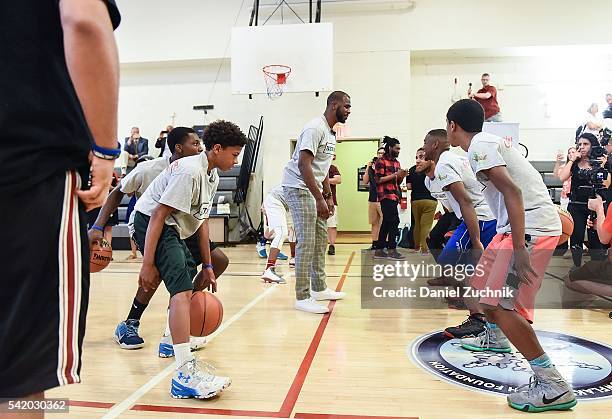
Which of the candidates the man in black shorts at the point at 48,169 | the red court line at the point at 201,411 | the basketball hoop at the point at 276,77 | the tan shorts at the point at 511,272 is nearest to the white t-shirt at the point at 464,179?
the tan shorts at the point at 511,272

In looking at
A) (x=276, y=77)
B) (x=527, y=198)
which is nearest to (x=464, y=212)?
(x=527, y=198)

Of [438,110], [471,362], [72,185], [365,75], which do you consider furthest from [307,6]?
[72,185]

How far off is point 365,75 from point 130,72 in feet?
20.7

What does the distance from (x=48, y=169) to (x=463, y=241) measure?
3.56 m

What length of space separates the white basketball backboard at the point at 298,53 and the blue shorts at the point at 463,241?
6122 mm

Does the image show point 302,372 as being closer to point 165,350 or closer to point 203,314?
point 203,314

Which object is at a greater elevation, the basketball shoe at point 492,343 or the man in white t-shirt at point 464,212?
the man in white t-shirt at point 464,212

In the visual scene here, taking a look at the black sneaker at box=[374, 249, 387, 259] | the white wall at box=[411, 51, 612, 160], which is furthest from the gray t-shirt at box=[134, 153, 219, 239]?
the white wall at box=[411, 51, 612, 160]

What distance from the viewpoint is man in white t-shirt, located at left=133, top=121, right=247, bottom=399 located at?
2.49 m

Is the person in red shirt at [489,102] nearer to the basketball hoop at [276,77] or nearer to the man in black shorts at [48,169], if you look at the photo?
the basketball hoop at [276,77]

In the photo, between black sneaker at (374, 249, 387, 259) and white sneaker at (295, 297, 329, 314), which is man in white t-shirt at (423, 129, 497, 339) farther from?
black sneaker at (374, 249, 387, 259)

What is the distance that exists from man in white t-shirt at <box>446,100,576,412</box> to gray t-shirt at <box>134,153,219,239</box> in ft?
4.94

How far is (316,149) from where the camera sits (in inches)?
169

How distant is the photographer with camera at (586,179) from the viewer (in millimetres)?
5402
